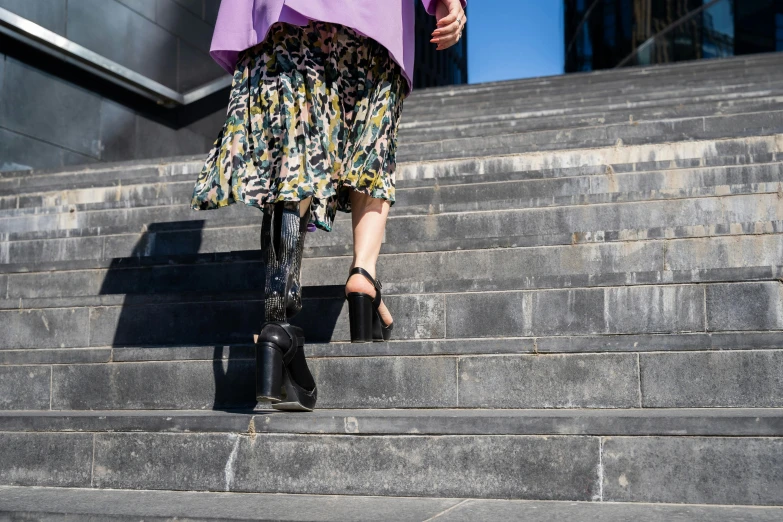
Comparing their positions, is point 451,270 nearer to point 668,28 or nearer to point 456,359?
point 456,359

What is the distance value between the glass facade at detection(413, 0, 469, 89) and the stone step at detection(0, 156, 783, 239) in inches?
2247

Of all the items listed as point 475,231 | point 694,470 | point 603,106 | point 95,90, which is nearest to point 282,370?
point 694,470

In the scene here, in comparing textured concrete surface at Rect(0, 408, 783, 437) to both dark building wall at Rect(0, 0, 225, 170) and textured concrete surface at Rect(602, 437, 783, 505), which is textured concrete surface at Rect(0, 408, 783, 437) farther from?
dark building wall at Rect(0, 0, 225, 170)

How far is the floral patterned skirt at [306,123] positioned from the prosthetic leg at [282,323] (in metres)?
0.09

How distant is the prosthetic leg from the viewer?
116 inches

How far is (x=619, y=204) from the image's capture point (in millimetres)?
5004

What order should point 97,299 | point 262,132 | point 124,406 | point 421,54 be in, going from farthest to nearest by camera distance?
point 421,54 < point 97,299 < point 124,406 < point 262,132

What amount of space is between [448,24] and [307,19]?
1.65ft

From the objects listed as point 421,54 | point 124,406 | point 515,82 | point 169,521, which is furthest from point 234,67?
point 421,54

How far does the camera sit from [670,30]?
21672mm

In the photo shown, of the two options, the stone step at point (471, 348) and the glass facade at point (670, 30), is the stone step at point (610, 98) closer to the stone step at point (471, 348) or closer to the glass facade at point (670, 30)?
the stone step at point (471, 348)

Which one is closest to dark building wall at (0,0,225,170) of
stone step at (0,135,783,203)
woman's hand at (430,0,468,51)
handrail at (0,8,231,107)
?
handrail at (0,8,231,107)

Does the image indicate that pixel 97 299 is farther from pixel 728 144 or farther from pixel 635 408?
pixel 728 144

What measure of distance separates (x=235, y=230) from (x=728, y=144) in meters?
3.22
